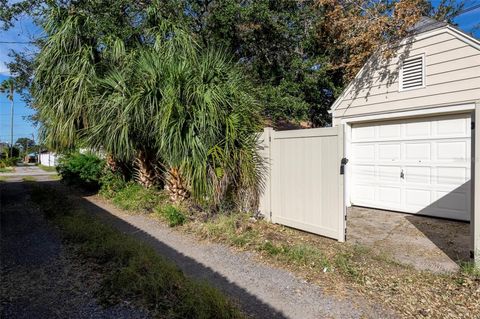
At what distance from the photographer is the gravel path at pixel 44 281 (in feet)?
9.07

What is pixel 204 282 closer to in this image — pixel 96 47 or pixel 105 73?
pixel 105 73

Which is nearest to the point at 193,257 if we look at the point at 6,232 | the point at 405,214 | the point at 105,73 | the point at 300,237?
the point at 300,237

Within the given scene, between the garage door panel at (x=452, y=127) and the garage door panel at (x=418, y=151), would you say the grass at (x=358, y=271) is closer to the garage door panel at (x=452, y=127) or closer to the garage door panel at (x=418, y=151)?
the garage door panel at (x=418, y=151)

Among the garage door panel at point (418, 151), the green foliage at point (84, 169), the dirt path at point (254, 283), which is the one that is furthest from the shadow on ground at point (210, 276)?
the garage door panel at point (418, 151)

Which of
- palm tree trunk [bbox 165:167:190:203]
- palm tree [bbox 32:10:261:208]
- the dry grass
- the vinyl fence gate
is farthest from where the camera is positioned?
palm tree trunk [bbox 165:167:190:203]

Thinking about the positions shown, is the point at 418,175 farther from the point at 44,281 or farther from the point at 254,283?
the point at 44,281

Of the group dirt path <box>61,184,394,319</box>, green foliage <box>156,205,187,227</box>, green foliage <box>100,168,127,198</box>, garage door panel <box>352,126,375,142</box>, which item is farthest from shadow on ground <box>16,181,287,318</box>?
garage door panel <box>352,126,375,142</box>

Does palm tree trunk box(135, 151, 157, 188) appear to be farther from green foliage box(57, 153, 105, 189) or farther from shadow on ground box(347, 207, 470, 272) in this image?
shadow on ground box(347, 207, 470, 272)

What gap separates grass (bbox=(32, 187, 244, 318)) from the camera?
2.72 m

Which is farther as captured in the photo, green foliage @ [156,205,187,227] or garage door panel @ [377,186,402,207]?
garage door panel @ [377,186,402,207]

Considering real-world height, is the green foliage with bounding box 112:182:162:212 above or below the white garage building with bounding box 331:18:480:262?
below

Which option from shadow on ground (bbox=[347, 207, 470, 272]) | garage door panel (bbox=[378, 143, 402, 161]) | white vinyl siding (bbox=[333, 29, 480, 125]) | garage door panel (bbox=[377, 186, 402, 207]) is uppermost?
white vinyl siding (bbox=[333, 29, 480, 125])

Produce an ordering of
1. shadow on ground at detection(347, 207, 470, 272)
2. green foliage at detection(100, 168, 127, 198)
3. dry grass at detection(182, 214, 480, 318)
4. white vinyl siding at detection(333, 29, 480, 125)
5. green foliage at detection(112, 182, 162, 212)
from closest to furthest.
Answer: dry grass at detection(182, 214, 480, 318), shadow on ground at detection(347, 207, 470, 272), white vinyl siding at detection(333, 29, 480, 125), green foliage at detection(112, 182, 162, 212), green foliage at detection(100, 168, 127, 198)

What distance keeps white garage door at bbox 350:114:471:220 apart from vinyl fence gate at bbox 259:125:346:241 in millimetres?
2753
